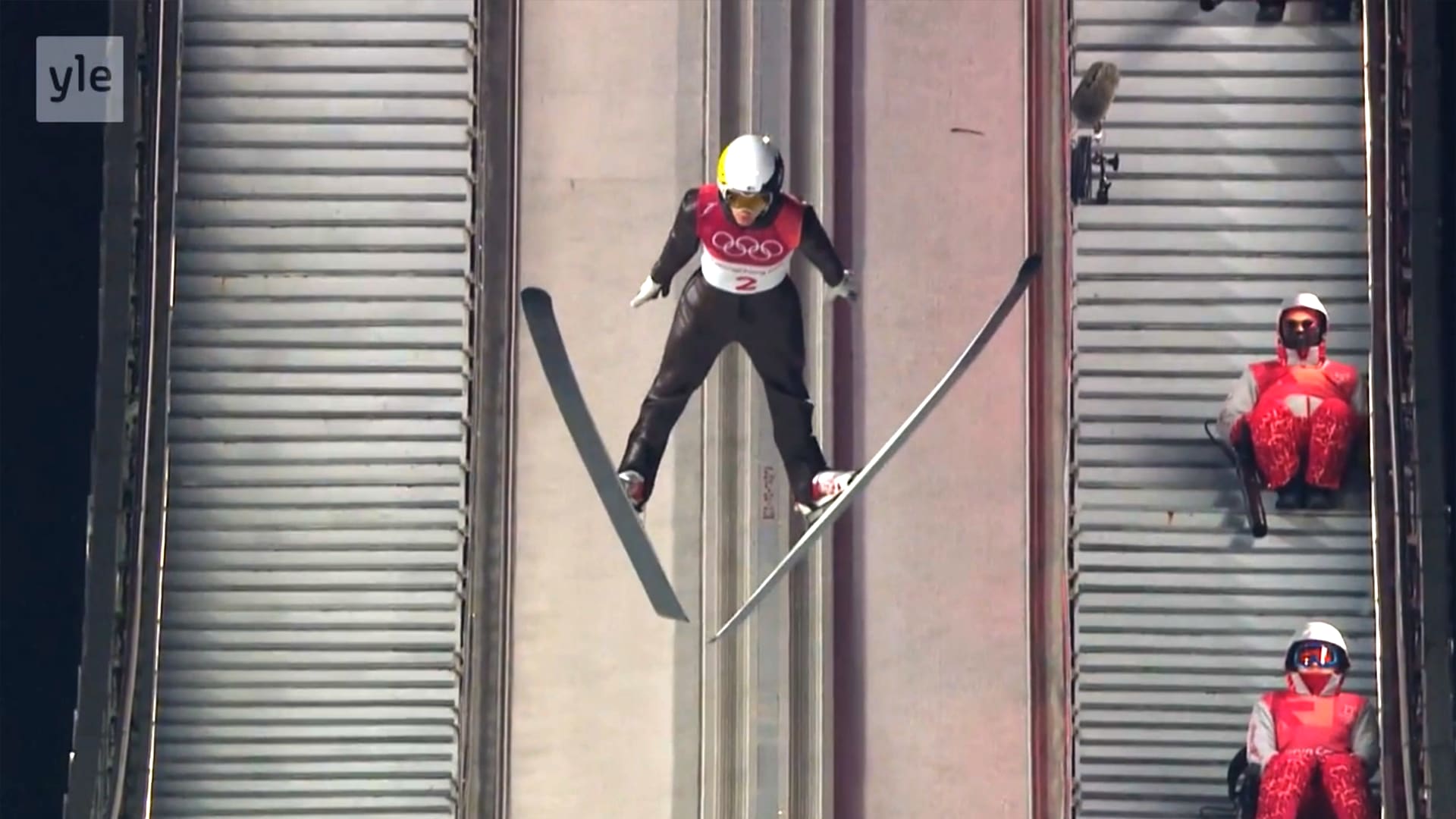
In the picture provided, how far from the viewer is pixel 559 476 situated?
925cm

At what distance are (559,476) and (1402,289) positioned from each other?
14.8 ft

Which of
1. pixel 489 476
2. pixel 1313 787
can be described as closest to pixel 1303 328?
pixel 1313 787

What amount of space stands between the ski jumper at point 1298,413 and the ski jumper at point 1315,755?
45.7 inches

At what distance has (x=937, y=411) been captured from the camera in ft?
30.6

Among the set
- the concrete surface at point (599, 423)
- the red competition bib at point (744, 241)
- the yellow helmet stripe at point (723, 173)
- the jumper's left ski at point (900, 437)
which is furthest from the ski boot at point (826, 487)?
the concrete surface at point (599, 423)

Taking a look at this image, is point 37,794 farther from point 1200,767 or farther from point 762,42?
point 1200,767

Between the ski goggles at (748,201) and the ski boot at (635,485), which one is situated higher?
the ski goggles at (748,201)

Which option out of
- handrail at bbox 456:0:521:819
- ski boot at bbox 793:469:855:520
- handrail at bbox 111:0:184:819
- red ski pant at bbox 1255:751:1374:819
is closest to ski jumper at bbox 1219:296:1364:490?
red ski pant at bbox 1255:751:1374:819

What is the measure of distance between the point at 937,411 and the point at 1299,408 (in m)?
1.90

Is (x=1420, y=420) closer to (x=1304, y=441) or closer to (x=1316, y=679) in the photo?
(x=1304, y=441)

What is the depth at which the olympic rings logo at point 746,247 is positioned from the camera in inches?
273

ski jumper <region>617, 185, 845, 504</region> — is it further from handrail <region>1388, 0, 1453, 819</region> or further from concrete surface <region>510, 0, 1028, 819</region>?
handrail <region>1388, 0, 1453, 819</region>

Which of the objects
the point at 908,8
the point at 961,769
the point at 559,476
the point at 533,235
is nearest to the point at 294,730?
the point at 559,476

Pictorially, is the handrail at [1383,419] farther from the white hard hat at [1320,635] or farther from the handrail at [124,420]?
the handrail at [124,420]
